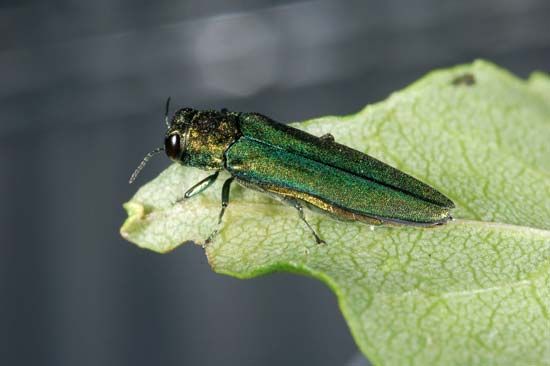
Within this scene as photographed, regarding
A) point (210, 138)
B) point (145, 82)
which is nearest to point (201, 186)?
point (210, 138)

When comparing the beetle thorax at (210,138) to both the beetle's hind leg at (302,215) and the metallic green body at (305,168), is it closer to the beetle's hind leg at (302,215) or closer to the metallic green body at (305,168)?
the metallic green body at (305,168)

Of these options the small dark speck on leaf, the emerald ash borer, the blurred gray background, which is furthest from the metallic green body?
the blurred gray background

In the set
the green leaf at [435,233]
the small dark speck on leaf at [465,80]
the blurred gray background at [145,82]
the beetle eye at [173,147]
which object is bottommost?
the green leaf at [435,233]

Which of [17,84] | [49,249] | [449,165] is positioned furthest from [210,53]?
[449,165]

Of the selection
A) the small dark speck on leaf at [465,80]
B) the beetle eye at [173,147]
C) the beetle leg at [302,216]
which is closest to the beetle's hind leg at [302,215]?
the beetle leg at [302,216]

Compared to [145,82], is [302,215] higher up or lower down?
lower down

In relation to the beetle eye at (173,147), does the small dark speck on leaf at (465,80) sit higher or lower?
higher

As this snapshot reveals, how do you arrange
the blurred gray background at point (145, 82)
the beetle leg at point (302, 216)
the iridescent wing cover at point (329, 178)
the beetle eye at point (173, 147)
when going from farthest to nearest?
the blurred gray background at point (145, 82) < the beetle eye at point (173, 147) < the iridescent wing cover at point (329, 178) < the beetle leg at point (302, 216)

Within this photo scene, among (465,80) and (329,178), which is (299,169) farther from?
(465,80)

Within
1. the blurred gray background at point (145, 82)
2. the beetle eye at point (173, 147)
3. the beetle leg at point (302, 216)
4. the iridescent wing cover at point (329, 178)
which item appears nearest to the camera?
the beetle leg at point (302, 216)
